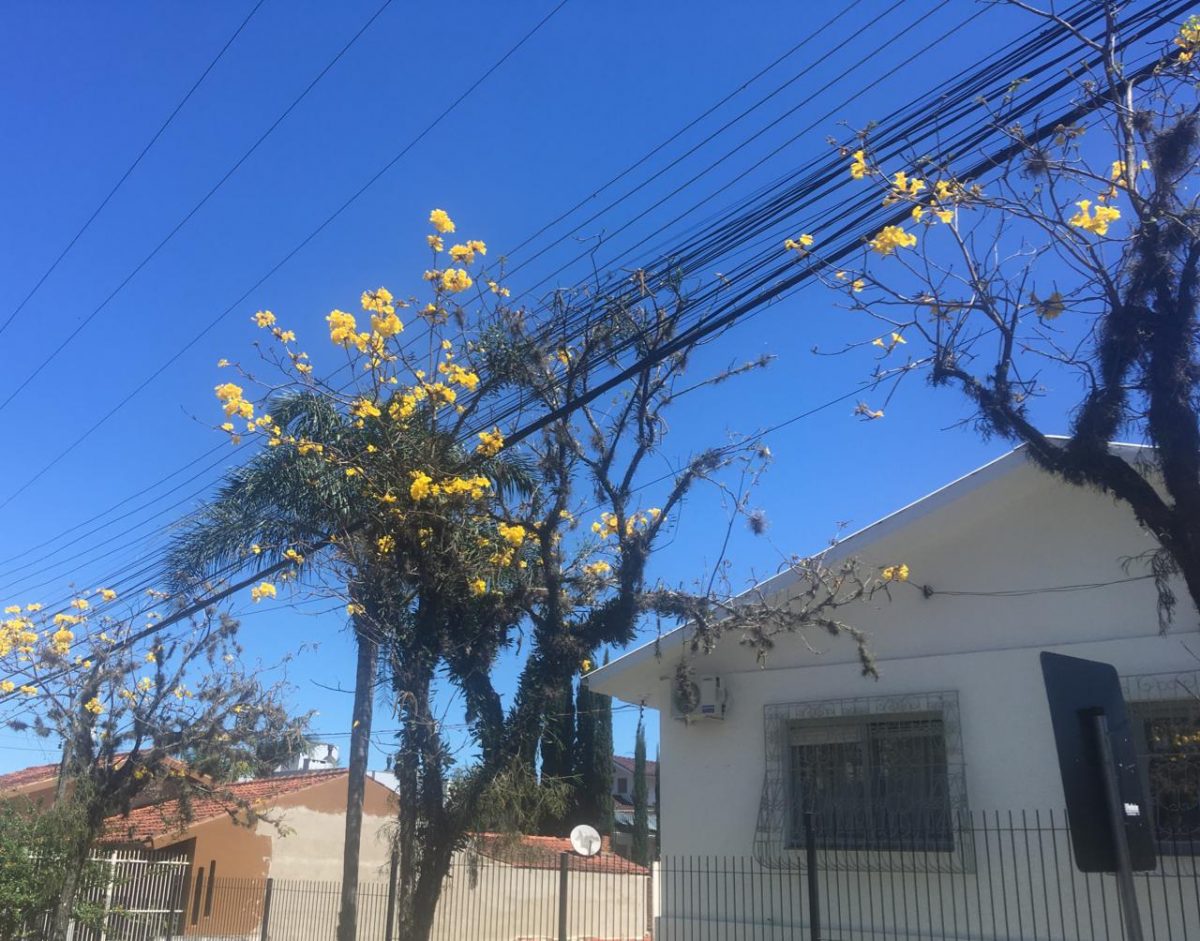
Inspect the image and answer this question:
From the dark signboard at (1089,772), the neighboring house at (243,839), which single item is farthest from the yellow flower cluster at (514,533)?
the neighboring house at (243,839)

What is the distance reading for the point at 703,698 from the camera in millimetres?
11969

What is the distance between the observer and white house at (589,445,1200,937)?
951 centimetres

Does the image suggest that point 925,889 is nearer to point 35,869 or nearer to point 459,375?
point 459,375

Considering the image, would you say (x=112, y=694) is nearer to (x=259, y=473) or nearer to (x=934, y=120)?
(x=259, y=473)

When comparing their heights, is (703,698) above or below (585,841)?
above

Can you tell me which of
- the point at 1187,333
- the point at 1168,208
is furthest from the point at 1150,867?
the point at 1168,208

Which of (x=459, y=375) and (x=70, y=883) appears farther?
(x=70, y=883)

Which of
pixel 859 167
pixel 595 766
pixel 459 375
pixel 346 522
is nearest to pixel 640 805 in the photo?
pixel 595 766

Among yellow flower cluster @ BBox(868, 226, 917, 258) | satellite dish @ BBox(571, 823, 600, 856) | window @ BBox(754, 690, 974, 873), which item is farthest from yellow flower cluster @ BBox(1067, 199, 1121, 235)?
satellite dish @ BBox(571, 823, 600, 856)

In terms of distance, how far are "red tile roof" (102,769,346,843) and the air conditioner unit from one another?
1104cm

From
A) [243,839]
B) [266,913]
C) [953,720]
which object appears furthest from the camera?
[243,839]

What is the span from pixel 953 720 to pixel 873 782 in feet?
3.35

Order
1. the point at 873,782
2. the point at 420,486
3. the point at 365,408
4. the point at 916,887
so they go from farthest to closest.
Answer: the point at 873,782 < the point at 365,408 < the point at 916,887 < the point at 420,486

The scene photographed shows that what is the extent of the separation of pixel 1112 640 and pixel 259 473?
11.9 m
